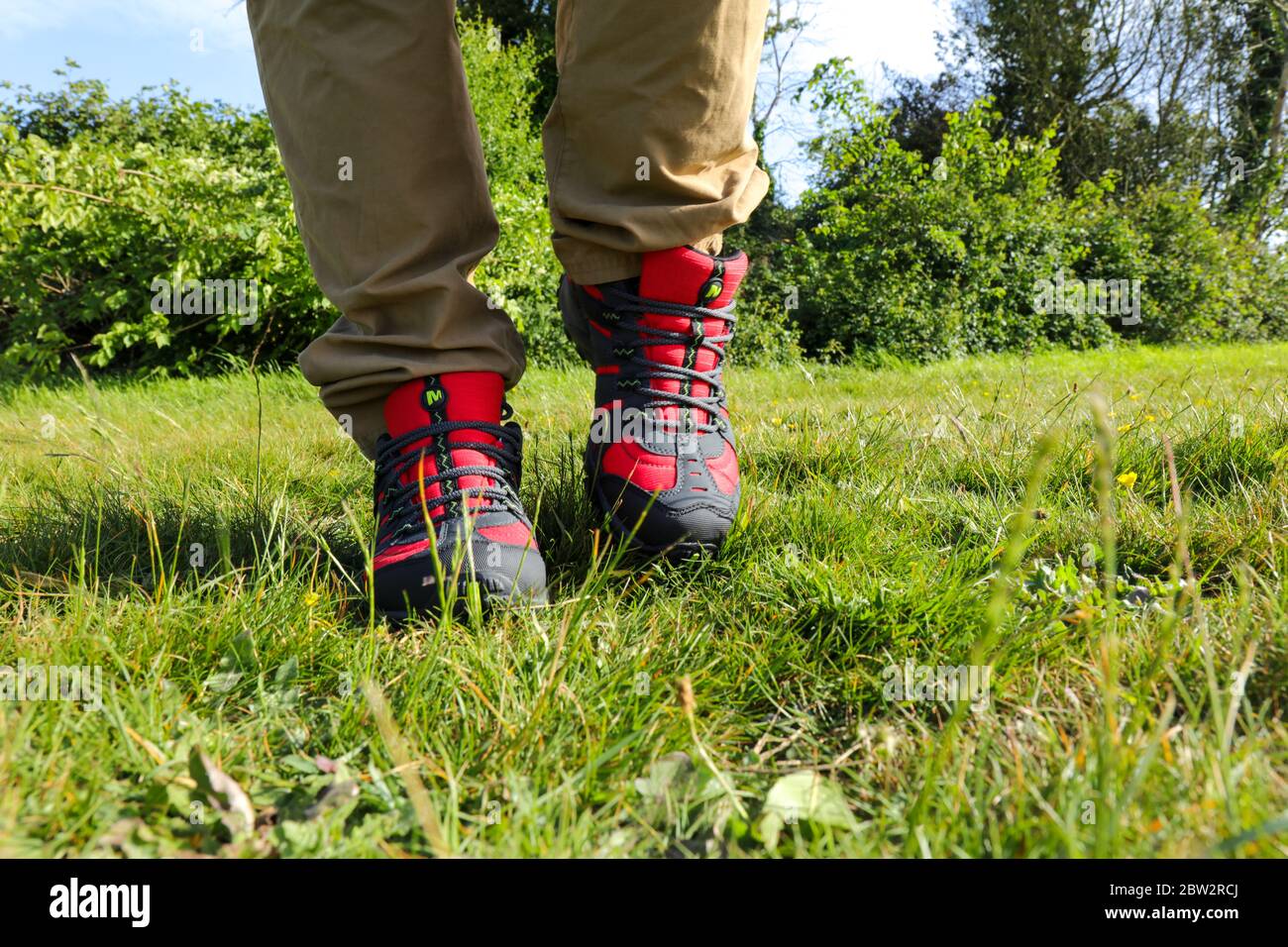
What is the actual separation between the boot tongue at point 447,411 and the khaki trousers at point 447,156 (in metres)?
0.02

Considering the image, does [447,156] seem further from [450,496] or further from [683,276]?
[450,496]

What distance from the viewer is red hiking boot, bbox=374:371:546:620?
3.94 feet

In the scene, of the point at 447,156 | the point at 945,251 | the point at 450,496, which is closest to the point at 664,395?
the point at 450,496

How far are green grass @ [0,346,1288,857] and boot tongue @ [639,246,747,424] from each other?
11.6 inches

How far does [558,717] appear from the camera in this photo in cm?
91
